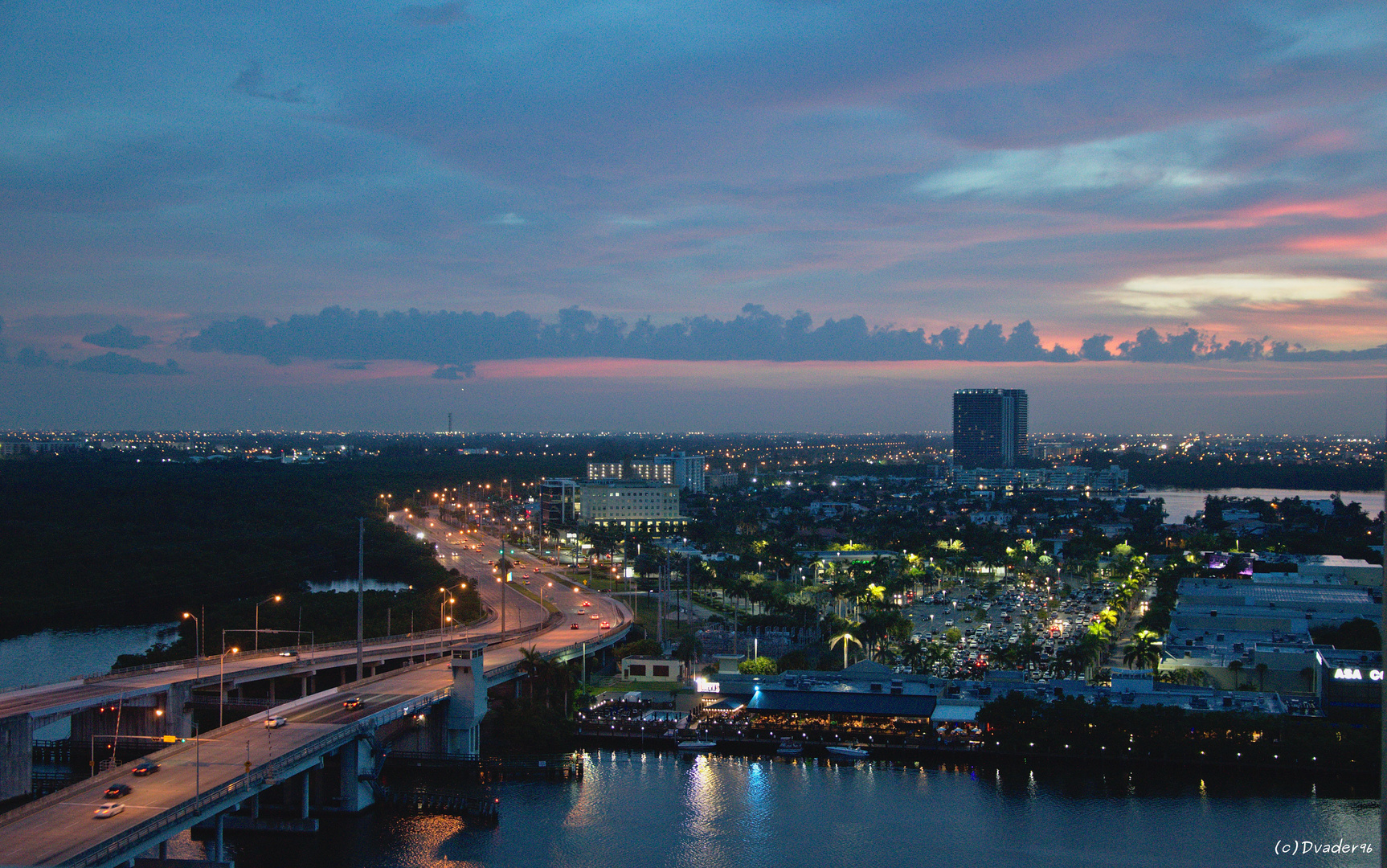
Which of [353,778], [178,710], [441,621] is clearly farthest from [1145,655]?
[178,710]

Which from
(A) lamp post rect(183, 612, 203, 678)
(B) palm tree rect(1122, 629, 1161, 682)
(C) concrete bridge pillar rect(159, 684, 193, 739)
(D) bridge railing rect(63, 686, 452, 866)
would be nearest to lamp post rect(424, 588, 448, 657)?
(A) lamp post rect(183, 612, 203, 678)

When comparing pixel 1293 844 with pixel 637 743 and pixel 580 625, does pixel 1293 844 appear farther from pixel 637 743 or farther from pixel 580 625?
pixel 580 625

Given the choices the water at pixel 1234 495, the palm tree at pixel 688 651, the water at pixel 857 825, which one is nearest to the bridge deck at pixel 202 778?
the water at pixel 857 825

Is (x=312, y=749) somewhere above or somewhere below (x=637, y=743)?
above

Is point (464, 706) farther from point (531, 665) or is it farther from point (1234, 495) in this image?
point (1234, 495)

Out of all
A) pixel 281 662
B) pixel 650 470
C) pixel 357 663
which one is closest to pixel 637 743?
pixel 357 663

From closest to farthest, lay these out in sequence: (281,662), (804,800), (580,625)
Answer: (804,800) < (281,662) < (580,625)

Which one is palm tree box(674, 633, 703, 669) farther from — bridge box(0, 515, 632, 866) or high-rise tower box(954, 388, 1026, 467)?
high-rise tower box(954, 388, 1026, 467)

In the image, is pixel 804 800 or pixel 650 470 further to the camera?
pixel 650 470
